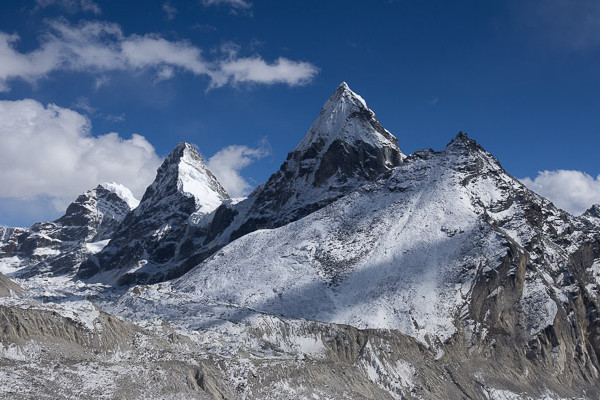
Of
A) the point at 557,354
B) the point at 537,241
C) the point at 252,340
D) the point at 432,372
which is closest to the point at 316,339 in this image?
the point at 252,340

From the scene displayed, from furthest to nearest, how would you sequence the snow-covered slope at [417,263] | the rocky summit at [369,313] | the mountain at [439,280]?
the snow-covered slope at [417,263] < the mountain at [439,280] < the rocky summit at [369,313]

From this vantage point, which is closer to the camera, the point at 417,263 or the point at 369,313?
the point at 369,313

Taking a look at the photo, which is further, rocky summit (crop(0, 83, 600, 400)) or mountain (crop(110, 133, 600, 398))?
mountain (crop(110, 133, 600, 398))

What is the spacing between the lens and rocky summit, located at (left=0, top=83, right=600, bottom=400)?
83000 millimetres

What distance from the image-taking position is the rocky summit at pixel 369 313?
8300 cm

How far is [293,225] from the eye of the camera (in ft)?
520

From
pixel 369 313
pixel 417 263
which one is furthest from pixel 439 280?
pixel 369 313

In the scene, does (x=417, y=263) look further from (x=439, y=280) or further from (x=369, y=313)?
(x=369, y=313)

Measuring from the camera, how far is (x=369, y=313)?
396 ft

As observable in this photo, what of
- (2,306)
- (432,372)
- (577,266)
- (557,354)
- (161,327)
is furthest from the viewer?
(577,266)

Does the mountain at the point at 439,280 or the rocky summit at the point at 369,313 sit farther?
the mountain at the point at 439,280

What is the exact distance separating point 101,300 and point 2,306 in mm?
57261

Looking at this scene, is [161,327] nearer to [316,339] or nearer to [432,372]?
[316,339]

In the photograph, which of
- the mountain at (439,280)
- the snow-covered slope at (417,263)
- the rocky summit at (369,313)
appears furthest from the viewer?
the snow-covered slope at (417,263)
